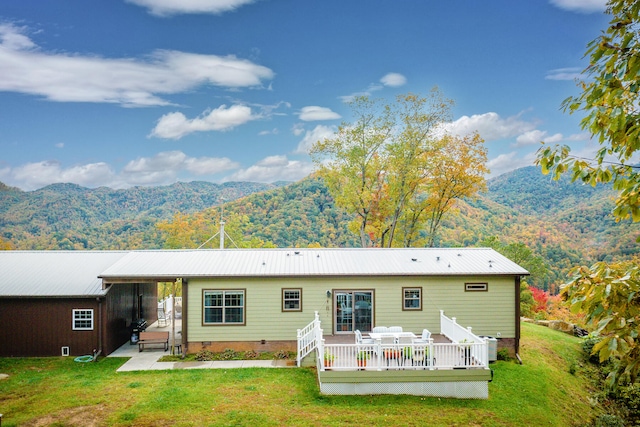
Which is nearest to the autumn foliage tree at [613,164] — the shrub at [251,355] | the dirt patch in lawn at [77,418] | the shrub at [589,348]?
the dirt patch in lawn at [77,418]

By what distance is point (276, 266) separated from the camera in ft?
54.9

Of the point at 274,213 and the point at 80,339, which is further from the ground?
the point at 274,213

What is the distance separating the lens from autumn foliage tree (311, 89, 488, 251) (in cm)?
2819

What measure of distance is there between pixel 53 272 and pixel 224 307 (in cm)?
676

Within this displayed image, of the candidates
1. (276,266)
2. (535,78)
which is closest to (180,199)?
(535,78)

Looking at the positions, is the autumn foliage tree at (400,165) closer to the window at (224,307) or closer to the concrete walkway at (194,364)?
the window at (224,307)

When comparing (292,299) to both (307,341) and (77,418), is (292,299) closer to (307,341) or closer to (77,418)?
(307,341)

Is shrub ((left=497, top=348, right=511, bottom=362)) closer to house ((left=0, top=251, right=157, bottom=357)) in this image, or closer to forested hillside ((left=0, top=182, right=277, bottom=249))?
house ((left=0, top=251, right=157, bottom=357))

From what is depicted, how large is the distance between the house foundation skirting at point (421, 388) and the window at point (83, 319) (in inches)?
348

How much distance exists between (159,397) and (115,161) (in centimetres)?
7177

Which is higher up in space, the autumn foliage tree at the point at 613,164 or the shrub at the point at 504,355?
the autumn foliage tree at the point at 613,164

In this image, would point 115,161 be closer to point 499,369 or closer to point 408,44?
point 408,44

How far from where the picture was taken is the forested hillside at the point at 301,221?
4072 centimetres

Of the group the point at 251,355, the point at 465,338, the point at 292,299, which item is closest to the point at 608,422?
the point at 465,338
